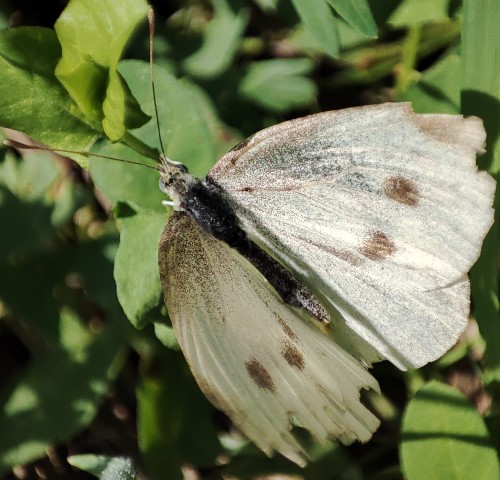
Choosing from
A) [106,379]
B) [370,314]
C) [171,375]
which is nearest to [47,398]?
[106,379]

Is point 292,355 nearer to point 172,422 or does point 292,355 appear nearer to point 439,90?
point 172,422

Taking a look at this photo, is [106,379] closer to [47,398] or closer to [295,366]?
[47,398]

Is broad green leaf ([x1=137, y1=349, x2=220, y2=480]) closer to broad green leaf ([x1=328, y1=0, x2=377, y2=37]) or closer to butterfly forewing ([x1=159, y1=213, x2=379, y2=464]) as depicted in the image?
butterfly forewing ([x1=159, y1=213, x2=379, y2=464])

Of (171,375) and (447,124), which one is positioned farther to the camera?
(171,375)

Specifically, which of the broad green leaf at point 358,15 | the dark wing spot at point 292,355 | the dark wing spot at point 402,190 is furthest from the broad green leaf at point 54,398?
the broad green leaf at point 358,15

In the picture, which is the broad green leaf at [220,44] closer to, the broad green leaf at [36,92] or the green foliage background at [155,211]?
the green foliage background at [155,211]

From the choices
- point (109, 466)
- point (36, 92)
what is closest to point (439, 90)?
point (36, 92)

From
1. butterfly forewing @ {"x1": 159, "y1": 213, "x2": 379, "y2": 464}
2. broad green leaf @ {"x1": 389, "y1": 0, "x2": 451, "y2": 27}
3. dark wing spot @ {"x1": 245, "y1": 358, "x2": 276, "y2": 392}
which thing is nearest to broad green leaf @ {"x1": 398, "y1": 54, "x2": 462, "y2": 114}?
broad green leaf @ {"x1": 389, "y1": 0, "x2": 451, "y2": 27}
